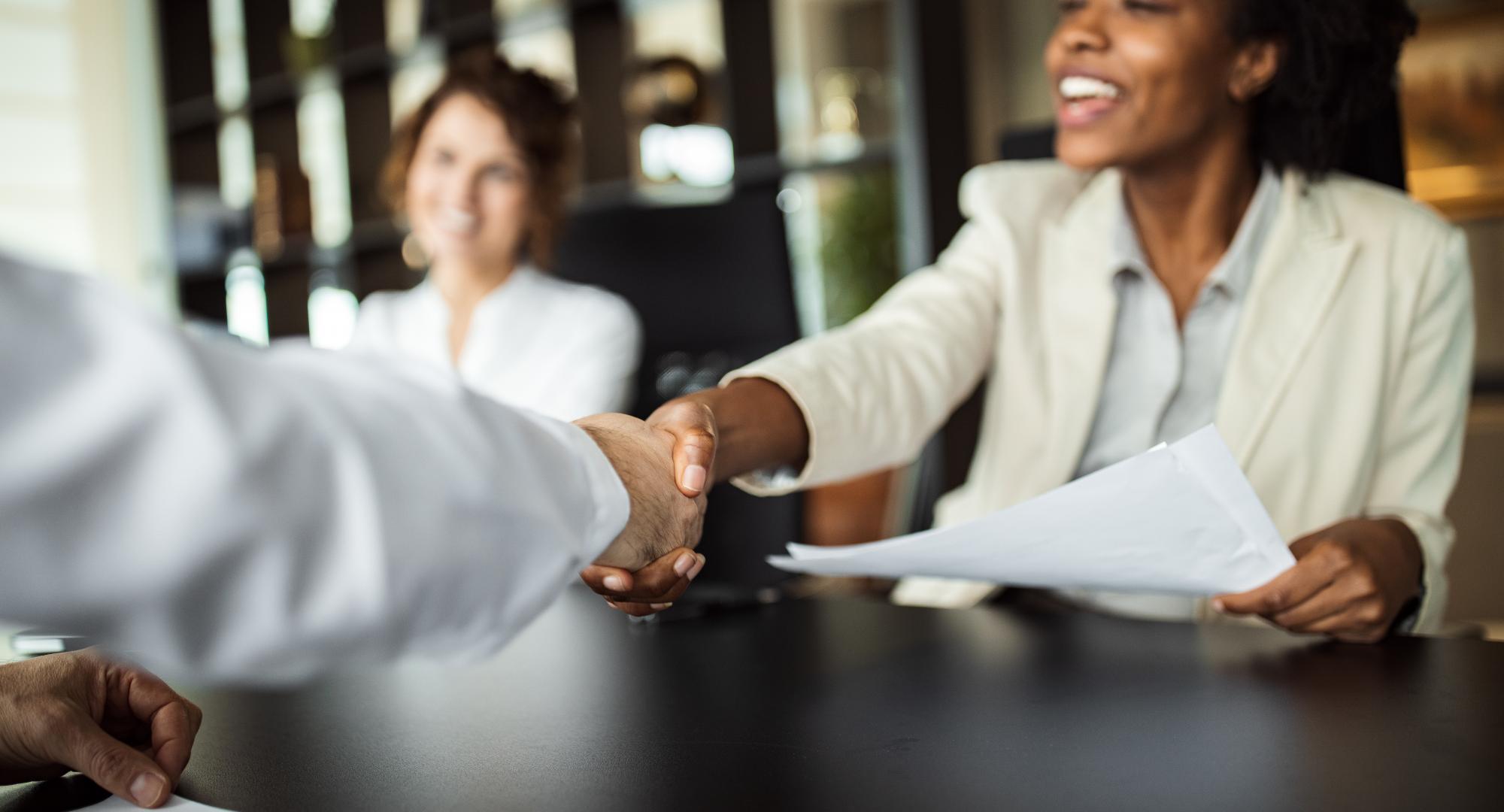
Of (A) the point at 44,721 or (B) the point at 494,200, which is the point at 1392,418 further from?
(B) the point at 494,200

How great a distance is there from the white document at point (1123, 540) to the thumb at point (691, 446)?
0.27 feet

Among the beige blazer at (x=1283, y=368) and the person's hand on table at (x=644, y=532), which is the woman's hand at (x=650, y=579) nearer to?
the person's hand on table at (x=644, y=532)

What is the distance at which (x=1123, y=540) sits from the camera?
779 mm

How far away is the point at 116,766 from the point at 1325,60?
4.71 feet

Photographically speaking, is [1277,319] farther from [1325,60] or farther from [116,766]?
[116,766]

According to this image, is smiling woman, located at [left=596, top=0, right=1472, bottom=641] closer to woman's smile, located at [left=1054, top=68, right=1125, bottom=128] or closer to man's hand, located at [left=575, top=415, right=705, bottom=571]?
woman's smile, located at [left=1054, top=68, right=1125, bottom=128]

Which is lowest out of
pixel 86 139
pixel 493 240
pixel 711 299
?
pixel 711 299

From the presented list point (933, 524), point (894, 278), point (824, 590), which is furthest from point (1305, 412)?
point (894, 278)

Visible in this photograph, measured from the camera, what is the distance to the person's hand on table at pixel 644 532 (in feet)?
2.35

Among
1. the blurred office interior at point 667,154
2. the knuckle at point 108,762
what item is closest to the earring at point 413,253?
the blurred office interior at point 667,154

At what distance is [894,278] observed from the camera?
3.35 meters

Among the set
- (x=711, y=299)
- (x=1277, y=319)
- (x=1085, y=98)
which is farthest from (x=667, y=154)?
(x=1277, y=319)

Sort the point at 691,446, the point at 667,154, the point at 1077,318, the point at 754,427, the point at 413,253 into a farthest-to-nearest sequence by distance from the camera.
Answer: the point at 413,253, the point at 667,154, the point at 1077,318, the point at 754,427, the point at 691,446

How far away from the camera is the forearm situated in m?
1.03
